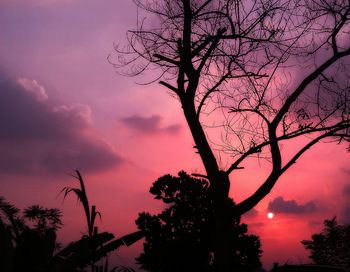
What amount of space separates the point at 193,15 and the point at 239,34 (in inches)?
49.4

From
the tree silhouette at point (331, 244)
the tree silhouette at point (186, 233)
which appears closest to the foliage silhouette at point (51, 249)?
the tree silhouette at point (186, 233)

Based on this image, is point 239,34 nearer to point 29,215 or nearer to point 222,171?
point 222,171

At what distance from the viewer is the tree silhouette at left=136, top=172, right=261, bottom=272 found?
13.4 m

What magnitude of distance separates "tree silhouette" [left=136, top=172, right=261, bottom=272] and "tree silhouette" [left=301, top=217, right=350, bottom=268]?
1286cm

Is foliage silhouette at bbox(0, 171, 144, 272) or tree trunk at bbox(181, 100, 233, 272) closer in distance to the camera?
foliage silhouette at bbox(0, 171, 144, 272)

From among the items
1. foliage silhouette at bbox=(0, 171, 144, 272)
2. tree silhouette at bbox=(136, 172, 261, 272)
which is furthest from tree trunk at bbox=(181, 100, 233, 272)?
foliage silhouette at bbox=(0, 171, 144, 272)

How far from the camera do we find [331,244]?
25812mm

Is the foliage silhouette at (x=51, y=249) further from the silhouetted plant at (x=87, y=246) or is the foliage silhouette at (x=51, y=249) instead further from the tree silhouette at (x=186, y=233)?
the tree silhouette at (x=186, y=233)

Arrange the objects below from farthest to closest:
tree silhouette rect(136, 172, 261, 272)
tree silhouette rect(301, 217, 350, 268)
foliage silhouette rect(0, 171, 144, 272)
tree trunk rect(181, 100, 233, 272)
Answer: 1. tree silhouette rect(301, 217, 350, 268)
2. tree silhouette rect(136, 172, 261, 272)
3. tree trunk rect(181, 100, 233, 272)
4. foliage silhouette rect(0, 171, 144, 272)

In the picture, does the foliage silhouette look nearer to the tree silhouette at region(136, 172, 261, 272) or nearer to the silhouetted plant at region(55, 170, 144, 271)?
the silhouetted plant at region(55, 170, 144, 271)

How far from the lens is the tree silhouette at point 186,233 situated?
13367 mm

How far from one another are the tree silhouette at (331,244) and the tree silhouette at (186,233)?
1286 centimetres

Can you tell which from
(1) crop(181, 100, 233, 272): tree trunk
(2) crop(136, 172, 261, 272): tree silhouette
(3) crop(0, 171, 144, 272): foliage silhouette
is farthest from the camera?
(2) crop(136, 172, 261, 272): tree silhouette

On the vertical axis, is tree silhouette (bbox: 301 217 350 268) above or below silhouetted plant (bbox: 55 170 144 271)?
above
